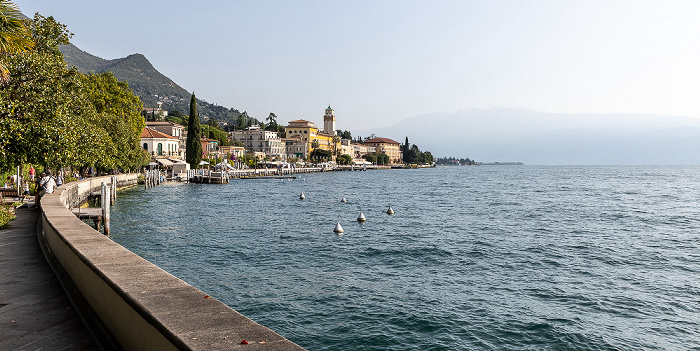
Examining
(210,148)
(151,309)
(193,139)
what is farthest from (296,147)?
(151,309)

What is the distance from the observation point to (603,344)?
33.8ft

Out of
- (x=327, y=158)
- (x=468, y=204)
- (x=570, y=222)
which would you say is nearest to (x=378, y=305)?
(x=570, y=222)

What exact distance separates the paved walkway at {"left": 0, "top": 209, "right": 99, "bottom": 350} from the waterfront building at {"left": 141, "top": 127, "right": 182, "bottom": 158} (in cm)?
7913

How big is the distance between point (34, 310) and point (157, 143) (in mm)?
85244

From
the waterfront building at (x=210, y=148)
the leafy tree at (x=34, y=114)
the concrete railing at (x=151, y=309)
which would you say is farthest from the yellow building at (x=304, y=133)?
the concrete railing at (x=151, y=309)

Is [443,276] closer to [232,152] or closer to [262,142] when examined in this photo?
[232,152]

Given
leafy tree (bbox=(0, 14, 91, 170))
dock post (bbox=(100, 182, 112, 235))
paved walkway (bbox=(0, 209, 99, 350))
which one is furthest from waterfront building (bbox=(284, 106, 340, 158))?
paved walkway (bbox=(0, 209, 99, 350))

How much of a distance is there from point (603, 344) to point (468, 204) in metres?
32.8

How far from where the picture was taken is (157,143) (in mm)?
85188

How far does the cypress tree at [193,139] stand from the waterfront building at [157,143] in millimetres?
8211

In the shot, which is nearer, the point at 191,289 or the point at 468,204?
the point at 191,289

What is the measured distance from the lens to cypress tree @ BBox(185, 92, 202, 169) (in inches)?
2988

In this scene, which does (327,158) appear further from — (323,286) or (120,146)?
(323,286)

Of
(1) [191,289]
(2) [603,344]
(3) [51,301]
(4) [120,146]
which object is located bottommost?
(2) [603,344]
